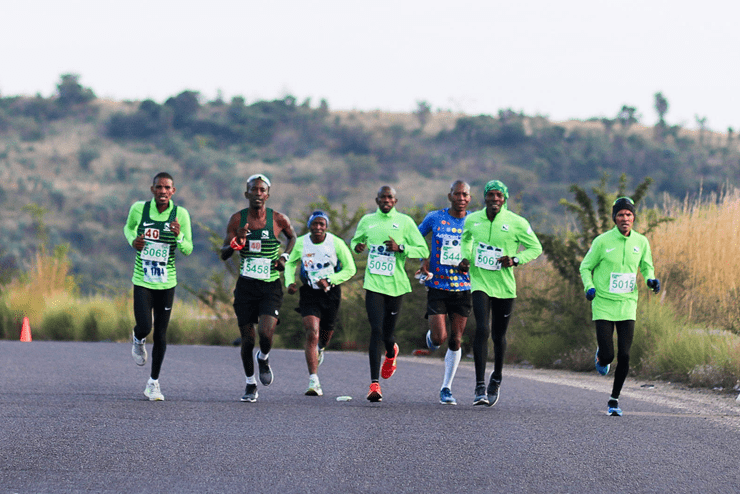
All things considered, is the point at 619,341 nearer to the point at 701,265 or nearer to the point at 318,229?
the point at 318,229

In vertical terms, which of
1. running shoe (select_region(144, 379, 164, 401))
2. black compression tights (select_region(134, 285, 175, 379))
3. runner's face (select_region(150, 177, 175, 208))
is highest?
runner's face (select_region(150, 177, 175, 208))

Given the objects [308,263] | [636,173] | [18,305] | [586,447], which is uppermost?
[636,173]

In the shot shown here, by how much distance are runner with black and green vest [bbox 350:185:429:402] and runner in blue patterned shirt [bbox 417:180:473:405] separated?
173 mm

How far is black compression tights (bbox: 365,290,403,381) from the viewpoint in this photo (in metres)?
10.4

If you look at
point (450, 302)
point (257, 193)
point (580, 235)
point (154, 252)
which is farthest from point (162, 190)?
point (580, 235)

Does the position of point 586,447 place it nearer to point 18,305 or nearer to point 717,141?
point 18,305

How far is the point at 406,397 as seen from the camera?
36.2 ft

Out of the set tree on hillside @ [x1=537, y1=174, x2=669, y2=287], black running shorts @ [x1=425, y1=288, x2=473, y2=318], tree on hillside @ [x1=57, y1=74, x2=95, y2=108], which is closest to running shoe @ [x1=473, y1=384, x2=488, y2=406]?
black running shorts @ [x1=425, y1=288, x2=473, y2=318]

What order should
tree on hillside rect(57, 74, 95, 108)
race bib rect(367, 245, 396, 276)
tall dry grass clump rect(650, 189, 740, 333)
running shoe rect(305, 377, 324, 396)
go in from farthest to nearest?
tree on hillside rect(57, 74, 95, 108)
tall dry grass clump rect(650, 189, 740, 333)
running shoe rect(305, 377, 324, 396)
race bib rect(367, 245, 396, 276)

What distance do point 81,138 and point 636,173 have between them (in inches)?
1667

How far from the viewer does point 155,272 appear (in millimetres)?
10023

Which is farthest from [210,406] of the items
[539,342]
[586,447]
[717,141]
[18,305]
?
[717,141]

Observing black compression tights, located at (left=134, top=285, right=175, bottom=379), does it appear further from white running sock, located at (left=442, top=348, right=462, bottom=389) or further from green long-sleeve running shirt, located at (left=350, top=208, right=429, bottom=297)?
white running sock, located at (left=442, top=348, right=462, bottom=389)

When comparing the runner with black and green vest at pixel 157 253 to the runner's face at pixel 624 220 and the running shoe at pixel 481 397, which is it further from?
the runner's face at pixel 624 220
